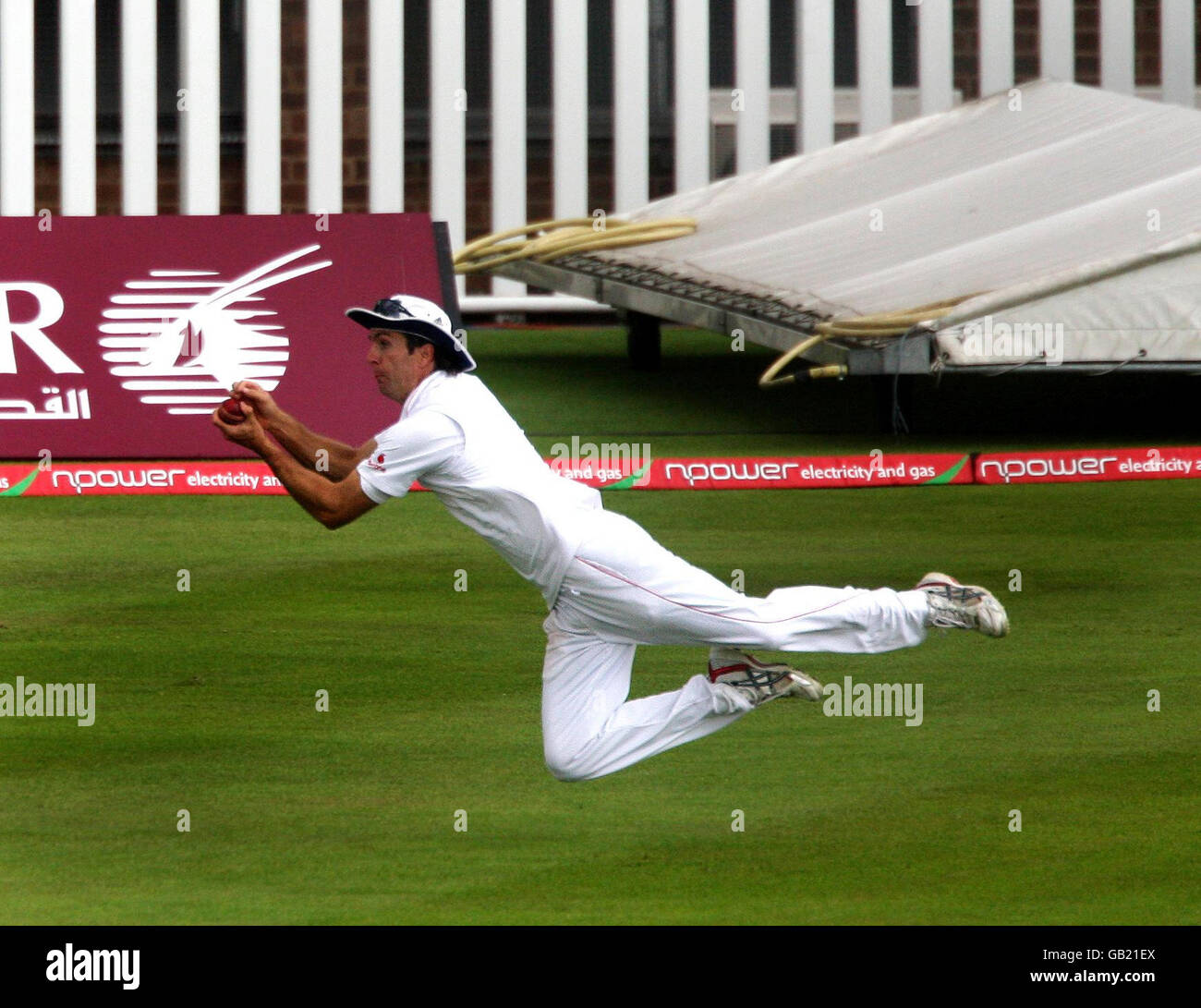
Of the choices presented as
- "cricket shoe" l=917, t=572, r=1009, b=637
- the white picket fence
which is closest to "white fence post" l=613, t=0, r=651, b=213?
the white picket fence

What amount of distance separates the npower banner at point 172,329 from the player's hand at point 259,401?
250 inches

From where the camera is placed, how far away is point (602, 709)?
6473 millimetres

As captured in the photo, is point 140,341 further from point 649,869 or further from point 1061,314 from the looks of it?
point 649,869

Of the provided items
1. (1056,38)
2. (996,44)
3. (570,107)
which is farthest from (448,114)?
(1056,38)

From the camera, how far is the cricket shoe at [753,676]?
21.8ft

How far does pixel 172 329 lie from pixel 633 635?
7137 mm

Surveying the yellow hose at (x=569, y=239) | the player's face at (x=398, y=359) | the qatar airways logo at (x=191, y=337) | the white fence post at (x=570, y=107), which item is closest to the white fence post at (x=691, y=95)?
the white fence post at (x=570, y=107)

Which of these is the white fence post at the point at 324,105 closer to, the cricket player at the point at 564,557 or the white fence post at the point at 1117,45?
the white fence post at the point at 1117,45

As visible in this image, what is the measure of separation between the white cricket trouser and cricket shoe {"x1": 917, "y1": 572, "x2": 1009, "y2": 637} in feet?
1.21

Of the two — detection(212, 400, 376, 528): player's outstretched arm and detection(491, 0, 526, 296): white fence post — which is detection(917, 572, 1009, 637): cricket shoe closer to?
detection(212, 400, 376, 528): player's outstretched arm

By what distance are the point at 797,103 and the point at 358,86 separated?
438cm

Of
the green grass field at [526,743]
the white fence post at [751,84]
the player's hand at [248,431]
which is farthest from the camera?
the white fence post at [751,84]

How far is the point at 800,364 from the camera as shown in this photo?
18.8 metres

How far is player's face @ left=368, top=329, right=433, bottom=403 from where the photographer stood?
652cm
